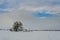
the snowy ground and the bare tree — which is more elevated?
the bare tree

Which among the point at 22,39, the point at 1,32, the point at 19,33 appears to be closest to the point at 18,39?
the point at 22,39

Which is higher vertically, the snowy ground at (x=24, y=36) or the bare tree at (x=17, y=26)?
the bare tree at (x=17, y=26)

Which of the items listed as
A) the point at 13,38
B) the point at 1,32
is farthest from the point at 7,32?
the point at 13,38

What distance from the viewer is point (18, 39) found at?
5605 mm

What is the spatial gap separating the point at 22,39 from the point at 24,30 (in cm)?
77

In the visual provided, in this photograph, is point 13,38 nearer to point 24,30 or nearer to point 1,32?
point 24,30

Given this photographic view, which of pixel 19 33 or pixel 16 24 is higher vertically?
pixel 16 24

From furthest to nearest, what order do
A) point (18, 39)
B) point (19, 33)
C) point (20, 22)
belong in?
point (19, 33) < point (20, 22) < point (18, 39)

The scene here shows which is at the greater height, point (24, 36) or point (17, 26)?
point (17, 26)

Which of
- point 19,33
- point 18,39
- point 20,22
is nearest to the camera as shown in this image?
point 18,39

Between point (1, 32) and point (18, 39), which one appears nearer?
point (18, 39)

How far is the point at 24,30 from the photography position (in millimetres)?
6367

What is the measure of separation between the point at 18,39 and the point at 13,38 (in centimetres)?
19

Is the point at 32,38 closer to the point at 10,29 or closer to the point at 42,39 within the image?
the point at 42,39
